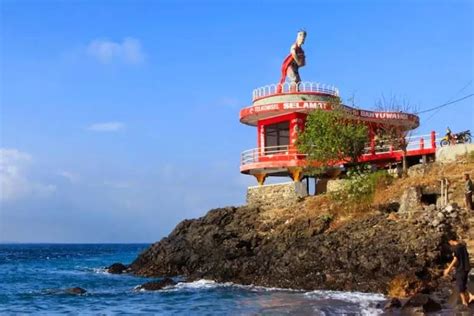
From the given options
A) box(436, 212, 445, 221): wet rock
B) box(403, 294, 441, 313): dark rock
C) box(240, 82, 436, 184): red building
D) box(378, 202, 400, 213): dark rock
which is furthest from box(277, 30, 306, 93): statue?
box(403, 294, 441, 313): dark rock

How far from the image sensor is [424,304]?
19.0 m

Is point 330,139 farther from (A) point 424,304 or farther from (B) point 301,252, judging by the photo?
(A) point 424,304

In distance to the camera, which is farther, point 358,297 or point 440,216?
point 440,216

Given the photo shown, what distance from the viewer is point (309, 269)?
28.3 metres

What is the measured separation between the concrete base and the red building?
1.75 m

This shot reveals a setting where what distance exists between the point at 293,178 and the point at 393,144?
6785 millimetres

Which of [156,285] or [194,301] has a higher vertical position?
[156,285]

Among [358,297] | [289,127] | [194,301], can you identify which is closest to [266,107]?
[289,127]

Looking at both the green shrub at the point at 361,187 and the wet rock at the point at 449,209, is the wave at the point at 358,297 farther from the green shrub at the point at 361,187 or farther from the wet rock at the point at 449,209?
the green shrub at the point at 361,187

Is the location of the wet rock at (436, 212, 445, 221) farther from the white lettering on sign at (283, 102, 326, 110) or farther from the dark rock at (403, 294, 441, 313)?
the white lettering on sign at (283, 102, 326, 110)

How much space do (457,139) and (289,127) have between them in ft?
35.6

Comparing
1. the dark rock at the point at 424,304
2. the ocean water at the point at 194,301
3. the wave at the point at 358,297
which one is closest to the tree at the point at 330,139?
the ocean water at the point at 194,301

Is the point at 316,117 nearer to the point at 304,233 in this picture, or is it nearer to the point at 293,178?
the point at 293,178

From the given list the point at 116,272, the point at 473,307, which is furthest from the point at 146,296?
the point at 116,272
